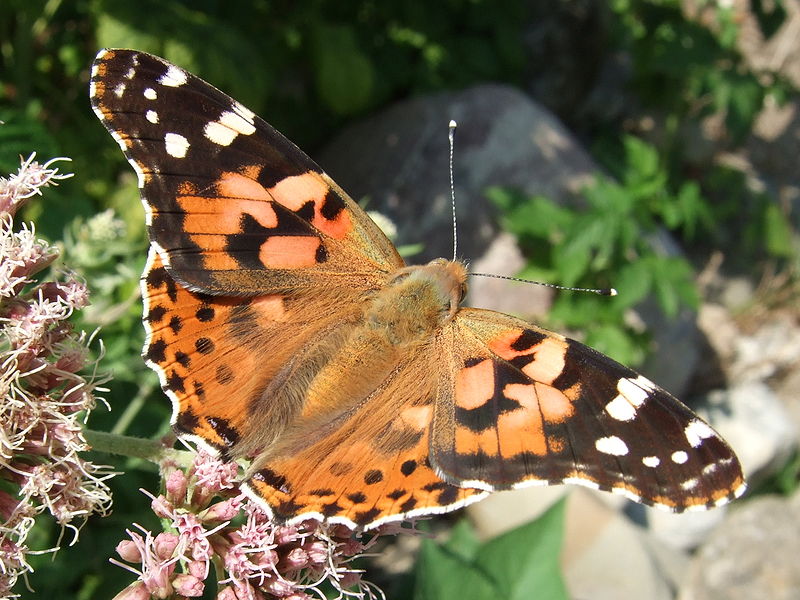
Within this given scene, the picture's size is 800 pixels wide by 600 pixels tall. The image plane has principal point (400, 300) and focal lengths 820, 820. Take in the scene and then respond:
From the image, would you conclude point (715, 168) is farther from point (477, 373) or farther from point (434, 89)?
point (477, 373)

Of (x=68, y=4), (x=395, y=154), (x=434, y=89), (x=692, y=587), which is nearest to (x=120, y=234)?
(x=68, y=4)

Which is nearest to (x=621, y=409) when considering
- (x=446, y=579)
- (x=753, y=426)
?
(x=446, y=579)

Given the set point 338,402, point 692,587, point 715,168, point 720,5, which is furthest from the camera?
point 715,168

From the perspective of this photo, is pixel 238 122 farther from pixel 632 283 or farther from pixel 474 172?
pixel 474 172

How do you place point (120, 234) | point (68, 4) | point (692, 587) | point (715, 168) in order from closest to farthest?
point (120, 234) < point (68, 4) < point (692, 587) < point (715, 168)

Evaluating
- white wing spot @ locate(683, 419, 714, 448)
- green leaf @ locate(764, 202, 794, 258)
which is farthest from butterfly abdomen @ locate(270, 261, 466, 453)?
green leaf @ locate(764, 202, 794, 258)
